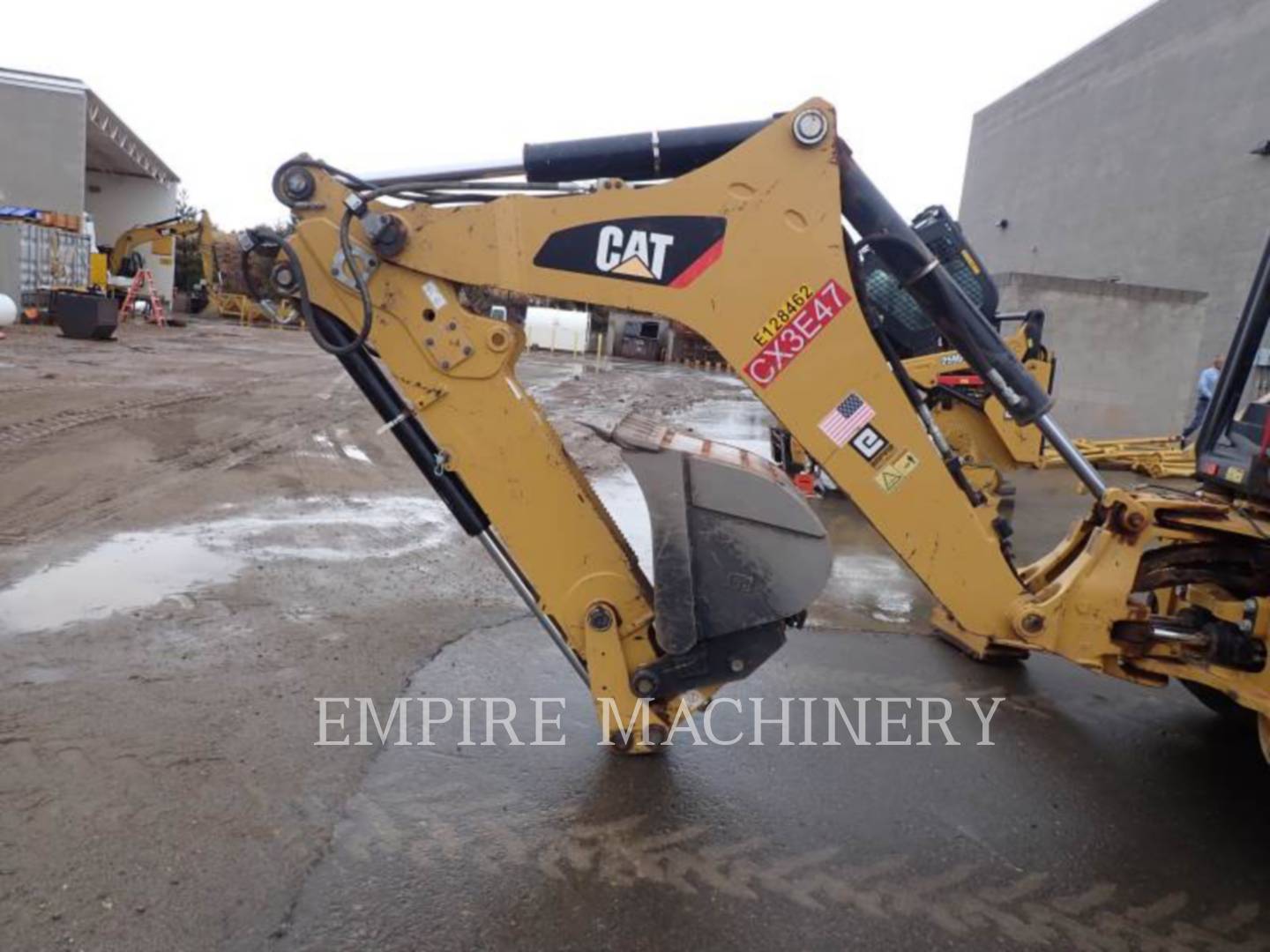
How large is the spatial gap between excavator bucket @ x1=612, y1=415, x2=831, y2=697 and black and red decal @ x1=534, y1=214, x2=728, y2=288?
530 millimetres

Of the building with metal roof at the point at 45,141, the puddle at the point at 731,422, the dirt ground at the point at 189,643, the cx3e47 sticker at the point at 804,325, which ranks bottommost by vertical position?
the dirt ground at the point at 189,643

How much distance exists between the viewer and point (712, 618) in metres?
2.90

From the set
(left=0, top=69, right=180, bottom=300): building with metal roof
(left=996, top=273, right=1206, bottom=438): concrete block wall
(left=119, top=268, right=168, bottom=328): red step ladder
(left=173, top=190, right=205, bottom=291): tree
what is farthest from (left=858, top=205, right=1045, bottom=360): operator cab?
(left=173, top=190, right=205, bottom=291): tree

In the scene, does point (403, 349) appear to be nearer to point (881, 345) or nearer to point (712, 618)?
point (712, 618)

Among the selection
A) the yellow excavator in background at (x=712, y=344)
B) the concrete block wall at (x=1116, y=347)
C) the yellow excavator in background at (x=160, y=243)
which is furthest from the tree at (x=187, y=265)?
the yellow excavator in background at (x=712, y=344)

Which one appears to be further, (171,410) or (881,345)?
(171,410)

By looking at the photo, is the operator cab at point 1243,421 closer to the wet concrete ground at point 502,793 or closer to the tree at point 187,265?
the wet concrete ground at point 502,793

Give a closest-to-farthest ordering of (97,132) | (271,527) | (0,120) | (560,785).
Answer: (560,785)
(271,527)
(0,120)
(97,132)

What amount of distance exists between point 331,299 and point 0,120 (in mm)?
28895

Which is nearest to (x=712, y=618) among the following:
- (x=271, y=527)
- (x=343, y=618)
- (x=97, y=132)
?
(x=343, y=618)

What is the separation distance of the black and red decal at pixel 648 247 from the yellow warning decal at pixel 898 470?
2.97 ft

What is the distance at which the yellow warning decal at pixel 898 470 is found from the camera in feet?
9.67

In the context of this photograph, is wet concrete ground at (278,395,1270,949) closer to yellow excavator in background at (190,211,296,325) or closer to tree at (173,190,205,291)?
yellow excavator in background at (190,211,296,325)

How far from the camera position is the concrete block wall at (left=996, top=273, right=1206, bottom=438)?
44.7 feet
